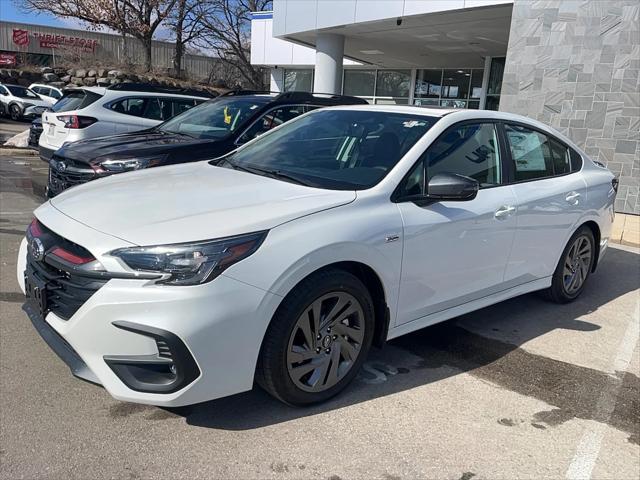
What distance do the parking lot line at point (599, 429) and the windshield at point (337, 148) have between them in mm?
1860

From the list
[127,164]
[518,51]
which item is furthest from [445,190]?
[518,51]

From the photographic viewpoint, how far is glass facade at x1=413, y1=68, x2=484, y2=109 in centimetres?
2120

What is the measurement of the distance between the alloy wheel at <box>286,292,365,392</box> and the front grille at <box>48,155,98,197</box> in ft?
11.7

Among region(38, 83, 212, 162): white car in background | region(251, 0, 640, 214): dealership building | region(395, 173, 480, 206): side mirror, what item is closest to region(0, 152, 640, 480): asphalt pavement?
region(395, 173, 480, 206): side mirror

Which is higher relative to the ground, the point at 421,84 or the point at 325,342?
the point at 421,84

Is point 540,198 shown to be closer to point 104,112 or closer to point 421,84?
point 104,112

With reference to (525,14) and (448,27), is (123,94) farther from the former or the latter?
(448,27)

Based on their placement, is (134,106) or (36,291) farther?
(134,106)

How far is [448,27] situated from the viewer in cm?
1432

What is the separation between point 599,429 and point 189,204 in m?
2.64

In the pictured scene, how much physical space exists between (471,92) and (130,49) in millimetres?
27991

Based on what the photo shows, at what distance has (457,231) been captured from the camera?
3697mm

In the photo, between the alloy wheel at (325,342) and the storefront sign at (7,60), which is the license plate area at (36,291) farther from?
the storefront sign at (7,60)

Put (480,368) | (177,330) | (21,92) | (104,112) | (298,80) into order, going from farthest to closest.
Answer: (21,92)
(298,80)
(104,112)
(480,368)
(177,330)
